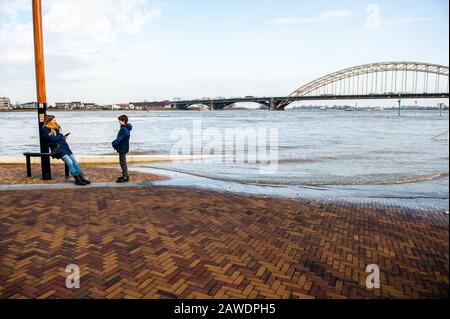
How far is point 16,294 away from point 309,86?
379 feet

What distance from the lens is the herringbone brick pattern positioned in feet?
11.4

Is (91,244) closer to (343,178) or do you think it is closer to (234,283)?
(234,283)

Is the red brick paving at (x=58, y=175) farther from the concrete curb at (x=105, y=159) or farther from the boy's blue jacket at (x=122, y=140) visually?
the boy's blue jacket at (x=122, y=140)

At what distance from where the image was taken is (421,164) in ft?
48.3

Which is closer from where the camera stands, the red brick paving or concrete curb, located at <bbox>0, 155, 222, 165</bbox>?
the red brick paving

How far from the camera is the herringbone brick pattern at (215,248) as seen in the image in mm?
3461

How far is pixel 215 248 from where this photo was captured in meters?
4.46

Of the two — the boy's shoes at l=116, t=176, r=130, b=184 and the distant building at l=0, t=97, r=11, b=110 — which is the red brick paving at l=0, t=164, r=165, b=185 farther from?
the distant building at l=0, t=97, r=11, b=110

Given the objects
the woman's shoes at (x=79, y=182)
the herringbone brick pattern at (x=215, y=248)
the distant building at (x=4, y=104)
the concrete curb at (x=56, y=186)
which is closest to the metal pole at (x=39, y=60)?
the concrete curb at (x=56, y=186)

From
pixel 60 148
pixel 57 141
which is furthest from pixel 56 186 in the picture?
pixel 57 141

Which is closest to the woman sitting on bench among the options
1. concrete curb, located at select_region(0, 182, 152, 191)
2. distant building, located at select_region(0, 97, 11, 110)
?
concrete curb, located at select_region(0, 182, 152, 191)
